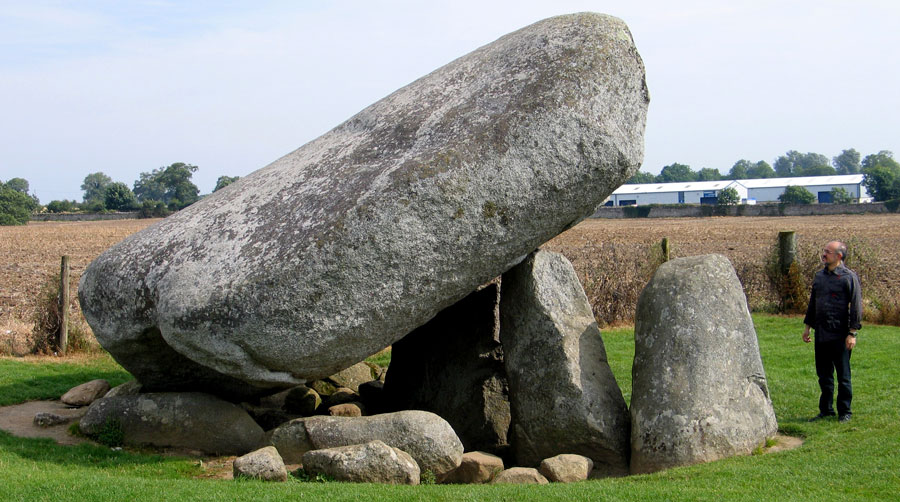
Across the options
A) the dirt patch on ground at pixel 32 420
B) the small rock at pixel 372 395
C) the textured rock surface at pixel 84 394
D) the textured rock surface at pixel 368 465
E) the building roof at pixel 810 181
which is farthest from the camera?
the building roof at pixel 810 181

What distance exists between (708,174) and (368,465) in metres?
180

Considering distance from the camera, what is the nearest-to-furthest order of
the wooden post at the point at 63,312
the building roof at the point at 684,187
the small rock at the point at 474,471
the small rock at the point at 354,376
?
the small rock at the point at 474,471 → the small rock at the point at 354,376 → the wooden post at the point at 63,312 → the building roof at the point at 684,187

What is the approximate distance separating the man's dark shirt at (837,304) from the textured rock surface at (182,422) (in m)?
6.80

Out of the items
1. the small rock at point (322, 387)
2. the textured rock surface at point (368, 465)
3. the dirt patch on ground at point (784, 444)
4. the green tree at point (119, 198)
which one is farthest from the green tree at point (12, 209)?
the dirt patch on ground at point (784, 444)

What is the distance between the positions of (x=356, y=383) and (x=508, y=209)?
5.30 m

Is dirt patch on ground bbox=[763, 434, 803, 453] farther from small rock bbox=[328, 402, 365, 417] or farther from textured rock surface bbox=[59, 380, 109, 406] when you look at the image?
textured rock surface bbox=[59, 380, 109, 406]

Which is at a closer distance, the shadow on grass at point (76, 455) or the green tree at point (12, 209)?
the shadow on grass at point (76, 455)

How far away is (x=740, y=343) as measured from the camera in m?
8.70

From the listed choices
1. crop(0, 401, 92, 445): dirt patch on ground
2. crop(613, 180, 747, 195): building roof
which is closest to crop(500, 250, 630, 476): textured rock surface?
crop(0, 401, 92, 445): dirt patch on ground

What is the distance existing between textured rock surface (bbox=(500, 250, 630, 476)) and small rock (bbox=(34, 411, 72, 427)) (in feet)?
19.1

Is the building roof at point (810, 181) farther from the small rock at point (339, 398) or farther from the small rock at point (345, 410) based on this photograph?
the small rock at point (345, 410)

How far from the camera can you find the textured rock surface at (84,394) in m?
A: 11.6

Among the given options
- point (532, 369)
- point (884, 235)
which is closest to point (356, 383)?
point (532, 369)

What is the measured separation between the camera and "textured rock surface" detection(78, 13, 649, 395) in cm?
823
